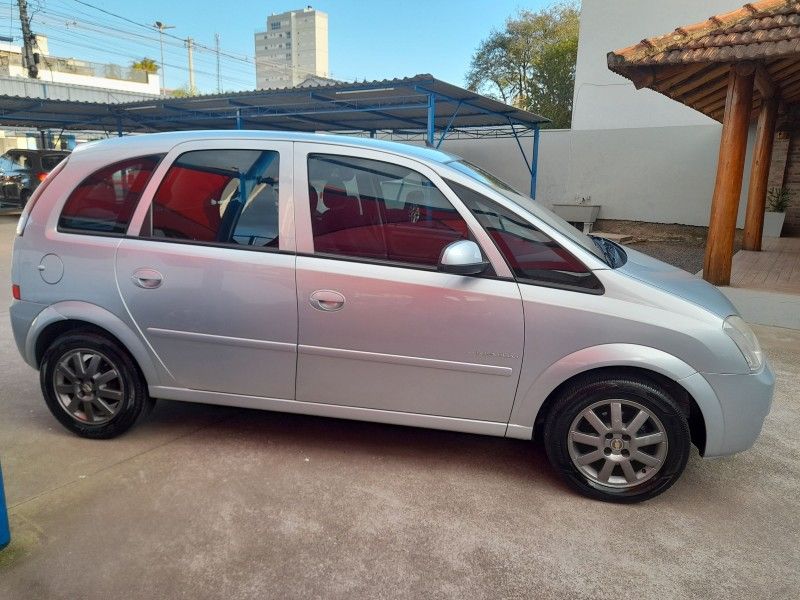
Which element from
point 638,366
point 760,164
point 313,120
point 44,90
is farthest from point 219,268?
point 44,90

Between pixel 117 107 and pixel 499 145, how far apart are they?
11661 millimetres

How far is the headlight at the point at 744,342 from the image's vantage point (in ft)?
8.76

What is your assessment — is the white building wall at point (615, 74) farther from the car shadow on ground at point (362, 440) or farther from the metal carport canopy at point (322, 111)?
the car shadow on ground at point (362, 440)

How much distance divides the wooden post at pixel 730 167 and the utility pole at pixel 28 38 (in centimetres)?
2545

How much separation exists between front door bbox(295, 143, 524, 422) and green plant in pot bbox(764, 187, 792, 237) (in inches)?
477

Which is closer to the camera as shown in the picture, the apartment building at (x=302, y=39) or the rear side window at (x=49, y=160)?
the rear side window at (x=49, y=160)

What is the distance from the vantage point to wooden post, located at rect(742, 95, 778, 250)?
9.20 m

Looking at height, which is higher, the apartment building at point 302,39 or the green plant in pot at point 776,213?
the apartment building at point 302,39

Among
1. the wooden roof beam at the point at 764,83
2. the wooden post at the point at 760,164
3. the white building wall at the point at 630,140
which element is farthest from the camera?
the white building wall at the point at 630,140

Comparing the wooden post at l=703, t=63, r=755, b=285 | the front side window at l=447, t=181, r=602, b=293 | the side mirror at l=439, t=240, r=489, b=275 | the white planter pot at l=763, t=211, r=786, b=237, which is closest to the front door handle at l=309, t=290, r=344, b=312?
the side mirror at l=439, t=240, r=489, b=275

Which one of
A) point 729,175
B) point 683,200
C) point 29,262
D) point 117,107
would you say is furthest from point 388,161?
point 117,107

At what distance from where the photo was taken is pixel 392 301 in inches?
110

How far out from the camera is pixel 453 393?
9.38ft

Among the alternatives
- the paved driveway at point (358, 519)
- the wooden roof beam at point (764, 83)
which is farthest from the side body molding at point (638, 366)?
the wooden roof beam at point (764, 83)
